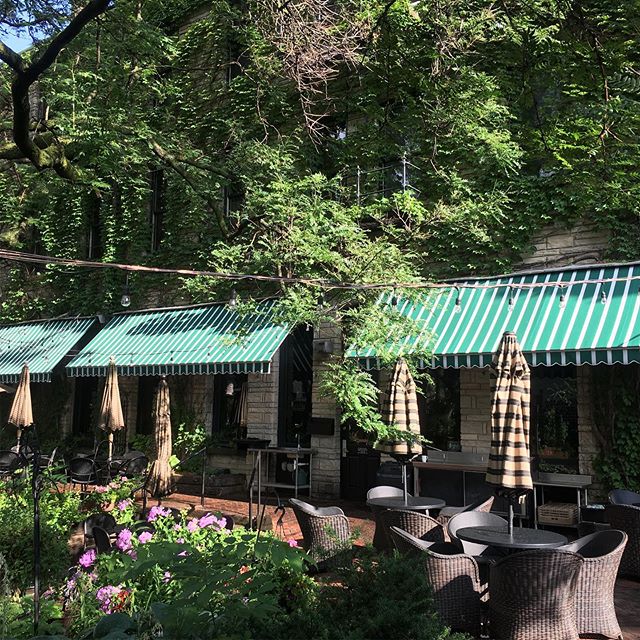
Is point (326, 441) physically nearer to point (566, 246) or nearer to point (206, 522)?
point (566, 246)

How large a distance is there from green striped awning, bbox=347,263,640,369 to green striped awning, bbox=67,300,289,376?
2097 mm

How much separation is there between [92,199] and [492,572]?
1662 cm

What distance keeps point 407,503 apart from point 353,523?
2339 mm

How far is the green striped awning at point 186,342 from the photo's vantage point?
11.5 meters

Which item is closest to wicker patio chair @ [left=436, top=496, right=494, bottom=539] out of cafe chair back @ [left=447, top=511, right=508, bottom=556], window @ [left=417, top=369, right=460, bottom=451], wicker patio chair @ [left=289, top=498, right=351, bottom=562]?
cafe chair back @ [left=447, top=511, right=508, bottom=556]

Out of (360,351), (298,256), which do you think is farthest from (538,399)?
(298,256)

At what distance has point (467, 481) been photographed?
399 inches

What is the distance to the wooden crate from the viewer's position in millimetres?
9352

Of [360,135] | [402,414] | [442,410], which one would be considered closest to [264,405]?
[442,410]

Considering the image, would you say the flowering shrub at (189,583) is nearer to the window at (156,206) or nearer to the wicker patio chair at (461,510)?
the wicker patio chair at (461,510)

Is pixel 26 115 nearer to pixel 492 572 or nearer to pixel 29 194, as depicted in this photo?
pixel 492 572

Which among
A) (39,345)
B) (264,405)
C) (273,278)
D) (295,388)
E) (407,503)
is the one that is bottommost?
(407,503)

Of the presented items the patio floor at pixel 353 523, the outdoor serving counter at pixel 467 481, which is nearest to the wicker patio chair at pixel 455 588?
the patio floor at pixel 353 523

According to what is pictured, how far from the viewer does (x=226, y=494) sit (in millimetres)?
12812
